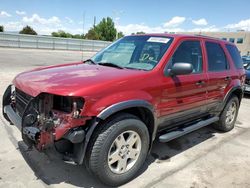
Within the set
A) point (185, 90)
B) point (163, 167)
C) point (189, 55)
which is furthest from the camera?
point (189, 55)

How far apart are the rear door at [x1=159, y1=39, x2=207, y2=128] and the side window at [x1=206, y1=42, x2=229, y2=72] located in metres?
0.27

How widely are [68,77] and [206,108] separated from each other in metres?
2.63

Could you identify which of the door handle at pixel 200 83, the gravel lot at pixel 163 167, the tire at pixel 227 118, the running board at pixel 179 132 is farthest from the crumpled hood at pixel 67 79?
the tire at pixel 227 118

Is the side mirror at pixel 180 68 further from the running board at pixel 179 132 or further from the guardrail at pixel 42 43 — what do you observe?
the guardrail at pixel 42 43

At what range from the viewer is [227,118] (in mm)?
5223

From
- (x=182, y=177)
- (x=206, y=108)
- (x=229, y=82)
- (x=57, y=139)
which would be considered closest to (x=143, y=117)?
(x=182, y=177)

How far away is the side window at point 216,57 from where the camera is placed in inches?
171

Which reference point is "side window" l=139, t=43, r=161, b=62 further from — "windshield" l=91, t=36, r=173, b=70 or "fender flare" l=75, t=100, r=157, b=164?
"fender flare" l=75, t=100, r=157, b=164

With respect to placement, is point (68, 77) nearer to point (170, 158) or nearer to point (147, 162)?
point (147, 162)

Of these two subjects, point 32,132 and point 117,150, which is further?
point 117,150

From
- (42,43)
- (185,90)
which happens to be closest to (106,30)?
(42,43)

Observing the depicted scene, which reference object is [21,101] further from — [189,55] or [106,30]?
[106,30]

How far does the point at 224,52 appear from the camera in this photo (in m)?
4.86

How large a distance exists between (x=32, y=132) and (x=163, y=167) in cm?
193
